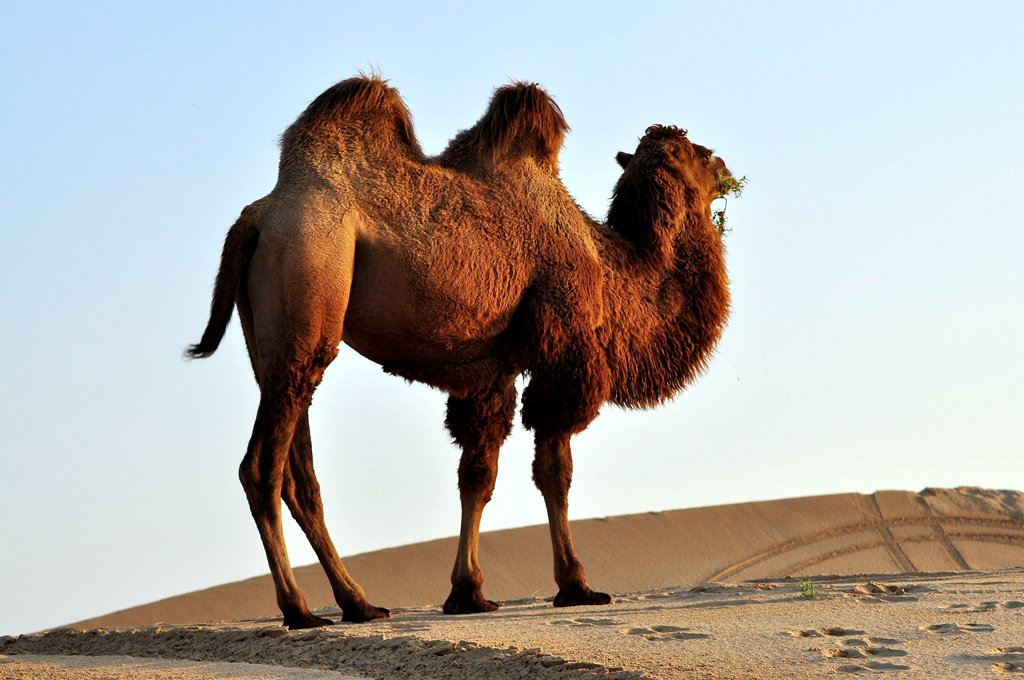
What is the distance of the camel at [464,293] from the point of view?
661 cm

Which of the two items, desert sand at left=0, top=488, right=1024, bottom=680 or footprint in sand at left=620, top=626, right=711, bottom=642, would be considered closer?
desert sand at left=0, top=488, right=1024, bottom=680

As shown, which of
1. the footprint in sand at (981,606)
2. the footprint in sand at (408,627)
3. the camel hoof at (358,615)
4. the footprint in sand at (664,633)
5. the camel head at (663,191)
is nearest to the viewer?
the footprint in sand at (664,633)

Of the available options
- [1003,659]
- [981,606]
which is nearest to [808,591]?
[981,606]

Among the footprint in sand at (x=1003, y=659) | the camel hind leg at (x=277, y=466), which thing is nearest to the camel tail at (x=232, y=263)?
the camel hind leg at (x=277, y=466)

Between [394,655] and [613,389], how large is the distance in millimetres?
3033

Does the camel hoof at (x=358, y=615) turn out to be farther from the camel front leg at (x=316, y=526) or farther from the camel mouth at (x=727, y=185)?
the camel mouth at (x=727, y=185)

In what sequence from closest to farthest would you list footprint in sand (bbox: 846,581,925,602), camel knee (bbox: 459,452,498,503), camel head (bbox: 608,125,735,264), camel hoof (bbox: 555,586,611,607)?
footprint in sand (bbox: 846,581,925,602), camel hoof (bbox: 555,586,611,607), camel knee (bbox: 459,452,498,503), camel head (bbox: 608,125,735,264)

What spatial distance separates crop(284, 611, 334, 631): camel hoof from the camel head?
11.7 ft

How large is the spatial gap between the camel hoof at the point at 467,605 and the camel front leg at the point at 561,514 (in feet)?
1.61

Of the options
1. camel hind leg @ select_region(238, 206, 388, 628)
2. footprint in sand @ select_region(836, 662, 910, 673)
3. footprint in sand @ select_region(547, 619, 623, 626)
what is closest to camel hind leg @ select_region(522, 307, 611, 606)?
footprint in sand @ select_region(547, 619, 623, 626)

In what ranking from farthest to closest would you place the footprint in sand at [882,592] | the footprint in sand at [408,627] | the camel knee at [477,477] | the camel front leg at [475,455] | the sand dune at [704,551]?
the sand dune at [704,551] < the camel knee at [477,477] < the camel front leg at [475,455] < the footprint in sand at [882,592] < the footprint in sand at [408,627]

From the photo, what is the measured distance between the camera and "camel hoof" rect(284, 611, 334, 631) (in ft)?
21.5

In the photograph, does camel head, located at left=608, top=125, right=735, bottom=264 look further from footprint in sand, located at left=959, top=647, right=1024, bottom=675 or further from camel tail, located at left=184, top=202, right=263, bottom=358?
footprint in sand, located at left=959, top=647, right=1024, bottom=675

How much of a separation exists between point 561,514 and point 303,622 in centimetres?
187
